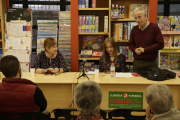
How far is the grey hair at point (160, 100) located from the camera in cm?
139

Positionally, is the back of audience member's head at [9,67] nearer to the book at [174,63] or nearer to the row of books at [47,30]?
the row of books at [47,30]

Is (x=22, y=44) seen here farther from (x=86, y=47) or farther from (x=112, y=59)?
(x=112, y=59)

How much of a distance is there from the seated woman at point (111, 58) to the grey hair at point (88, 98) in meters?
2.00

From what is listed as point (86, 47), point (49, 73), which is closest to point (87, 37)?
point (86, 47)

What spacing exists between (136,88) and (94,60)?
7.06 feet

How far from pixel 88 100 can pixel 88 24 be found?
125 inches

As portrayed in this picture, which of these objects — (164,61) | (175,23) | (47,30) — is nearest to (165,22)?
(175,23)

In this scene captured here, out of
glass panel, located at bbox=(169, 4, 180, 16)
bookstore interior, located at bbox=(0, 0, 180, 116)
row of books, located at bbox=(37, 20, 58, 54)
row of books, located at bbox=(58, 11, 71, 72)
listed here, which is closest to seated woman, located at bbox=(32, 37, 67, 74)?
bookstore interior, located at bbox=(0, 0, 180, 116)

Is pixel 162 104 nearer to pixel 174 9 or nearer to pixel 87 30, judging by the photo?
pixel 87 30

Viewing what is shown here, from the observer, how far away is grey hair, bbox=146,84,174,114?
Answer: 1394mm

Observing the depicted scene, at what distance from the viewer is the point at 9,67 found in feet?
6.32

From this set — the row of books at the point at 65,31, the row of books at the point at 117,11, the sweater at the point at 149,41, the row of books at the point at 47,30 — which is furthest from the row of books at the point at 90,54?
the sweater at the point at 149,41

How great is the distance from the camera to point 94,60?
4.81 m

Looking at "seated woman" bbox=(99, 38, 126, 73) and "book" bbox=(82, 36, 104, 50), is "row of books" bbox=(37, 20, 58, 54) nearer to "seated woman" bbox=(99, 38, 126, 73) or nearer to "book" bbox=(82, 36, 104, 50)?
"book" bbox=(82, 36, 104, 50)
